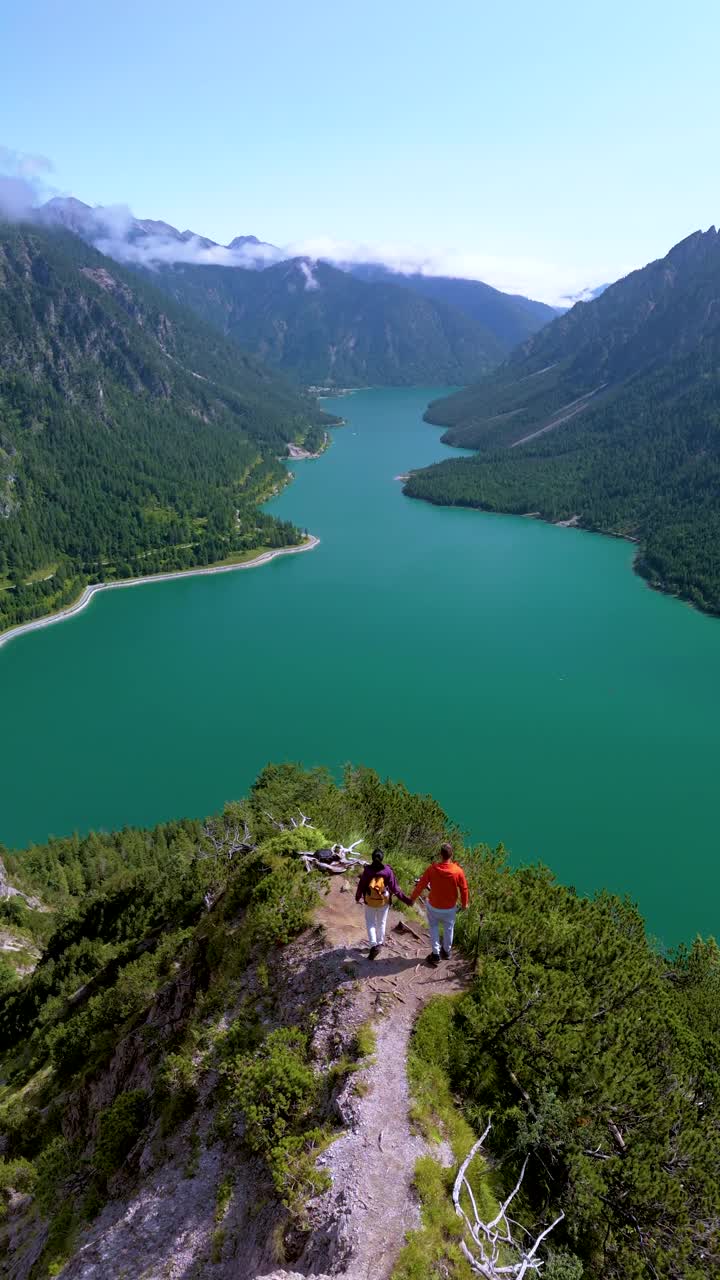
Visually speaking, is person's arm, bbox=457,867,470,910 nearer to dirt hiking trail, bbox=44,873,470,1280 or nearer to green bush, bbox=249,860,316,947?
dirt hiking trail, bbox=44,873,470,1280

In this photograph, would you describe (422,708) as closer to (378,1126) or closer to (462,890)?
(462,890)

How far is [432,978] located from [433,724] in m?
72.2

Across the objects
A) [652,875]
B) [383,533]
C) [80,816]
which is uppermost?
[383,533]

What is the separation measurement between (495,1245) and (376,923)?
586 cm

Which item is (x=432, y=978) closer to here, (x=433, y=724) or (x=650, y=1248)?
(x=650, y=1248)

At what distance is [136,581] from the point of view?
159 meters

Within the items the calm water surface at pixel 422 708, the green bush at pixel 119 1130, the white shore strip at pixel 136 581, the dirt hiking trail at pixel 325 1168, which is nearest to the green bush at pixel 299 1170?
the dirt hiking trail at pixel 325 1168

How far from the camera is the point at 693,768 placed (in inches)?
3086

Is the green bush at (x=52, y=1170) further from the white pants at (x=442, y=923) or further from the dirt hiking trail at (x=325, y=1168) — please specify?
the white pants at (x=442, y=923)

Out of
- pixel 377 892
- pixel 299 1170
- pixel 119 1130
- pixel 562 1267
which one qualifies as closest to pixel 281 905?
pixel 377 892

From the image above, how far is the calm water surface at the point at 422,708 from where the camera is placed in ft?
228

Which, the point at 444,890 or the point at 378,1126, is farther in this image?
the point at 444,890

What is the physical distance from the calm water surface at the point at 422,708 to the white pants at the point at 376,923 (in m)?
50.3

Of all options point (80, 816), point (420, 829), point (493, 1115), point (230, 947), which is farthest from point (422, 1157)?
point (80, 816)
